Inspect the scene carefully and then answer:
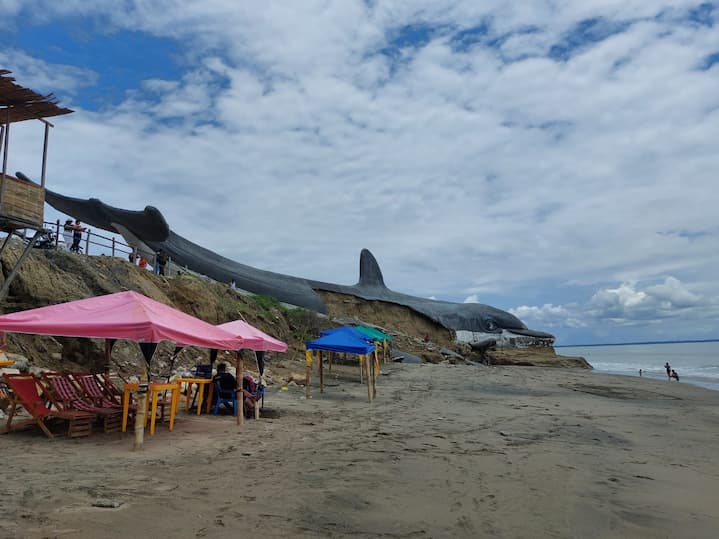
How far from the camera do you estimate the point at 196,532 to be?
4062mm

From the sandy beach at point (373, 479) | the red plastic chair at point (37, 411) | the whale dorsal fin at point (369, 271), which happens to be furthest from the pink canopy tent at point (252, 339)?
the whale dorsal fin at point (369, 271)

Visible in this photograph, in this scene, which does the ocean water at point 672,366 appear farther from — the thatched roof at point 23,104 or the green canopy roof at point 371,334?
the thatched roof at point 23,104

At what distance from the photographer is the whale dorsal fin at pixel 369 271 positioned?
4531 centimetres

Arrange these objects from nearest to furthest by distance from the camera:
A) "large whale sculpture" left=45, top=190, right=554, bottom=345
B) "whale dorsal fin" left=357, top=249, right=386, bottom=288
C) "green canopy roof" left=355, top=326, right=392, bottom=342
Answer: "green canopy roof" left=355, top=326, right=392, bottom=342 < "large whale sculpture" left=45, top=190, right=554, bottom=345 < "whale dorsal fin" left=357, top=249, right=386, bottom=288

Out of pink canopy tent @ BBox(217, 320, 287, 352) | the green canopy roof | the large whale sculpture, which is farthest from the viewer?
the large whale sculpture

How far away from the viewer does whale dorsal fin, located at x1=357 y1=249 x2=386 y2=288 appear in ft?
149

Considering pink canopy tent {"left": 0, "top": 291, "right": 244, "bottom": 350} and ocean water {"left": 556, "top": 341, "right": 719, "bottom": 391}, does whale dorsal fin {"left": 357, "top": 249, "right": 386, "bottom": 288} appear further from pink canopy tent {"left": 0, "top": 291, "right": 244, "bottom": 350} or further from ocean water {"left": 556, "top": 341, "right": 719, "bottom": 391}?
pink canopy tent {"left": 0, "top": 291, "right": 244, "bottom": 350}

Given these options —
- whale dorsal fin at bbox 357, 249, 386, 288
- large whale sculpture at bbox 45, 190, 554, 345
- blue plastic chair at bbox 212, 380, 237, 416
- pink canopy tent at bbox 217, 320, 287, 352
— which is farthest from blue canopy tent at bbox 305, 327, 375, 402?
whale dorsal fin at bbox 357, 249, 386, 288

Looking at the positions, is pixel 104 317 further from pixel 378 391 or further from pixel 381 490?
pixel 378 391

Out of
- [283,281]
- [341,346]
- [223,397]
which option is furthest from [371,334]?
[283,281]

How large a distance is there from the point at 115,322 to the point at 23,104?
6.40m

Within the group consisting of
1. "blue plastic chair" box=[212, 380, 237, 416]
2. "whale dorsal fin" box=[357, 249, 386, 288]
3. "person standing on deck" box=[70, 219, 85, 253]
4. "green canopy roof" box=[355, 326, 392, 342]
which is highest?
"whale dorsal fin" box=[357, 249, 386, 288]

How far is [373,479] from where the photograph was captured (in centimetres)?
578

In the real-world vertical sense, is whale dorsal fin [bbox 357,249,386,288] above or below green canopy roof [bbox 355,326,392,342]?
above
